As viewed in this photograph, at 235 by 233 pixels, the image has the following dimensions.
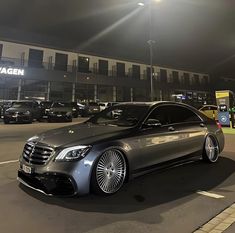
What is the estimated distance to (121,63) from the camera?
150 ft

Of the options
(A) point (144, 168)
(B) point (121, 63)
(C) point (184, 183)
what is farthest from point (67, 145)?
(B) point (121, 63)

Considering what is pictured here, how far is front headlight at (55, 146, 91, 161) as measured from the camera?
4625 mm

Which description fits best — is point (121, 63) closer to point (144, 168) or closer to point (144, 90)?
point (144, 90)

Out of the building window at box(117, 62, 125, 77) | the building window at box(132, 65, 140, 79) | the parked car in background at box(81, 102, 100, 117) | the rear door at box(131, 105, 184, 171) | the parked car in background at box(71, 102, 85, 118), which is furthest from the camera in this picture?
the building window at box(132, 65, 140, 79)

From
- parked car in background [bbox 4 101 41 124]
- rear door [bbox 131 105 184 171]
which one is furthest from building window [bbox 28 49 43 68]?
rear door [bbox 131 105 184 171]

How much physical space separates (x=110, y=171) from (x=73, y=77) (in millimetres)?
35421

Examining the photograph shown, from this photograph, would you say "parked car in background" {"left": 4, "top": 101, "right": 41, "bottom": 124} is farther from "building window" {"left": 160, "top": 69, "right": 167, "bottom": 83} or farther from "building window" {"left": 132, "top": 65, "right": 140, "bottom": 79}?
"building window" {"left": 160, "top": 69, "right": 167, "bottom": 83}

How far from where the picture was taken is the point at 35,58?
36.8 m

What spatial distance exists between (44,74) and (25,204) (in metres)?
33.5

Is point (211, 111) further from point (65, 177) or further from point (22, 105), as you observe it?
point (65, 177)

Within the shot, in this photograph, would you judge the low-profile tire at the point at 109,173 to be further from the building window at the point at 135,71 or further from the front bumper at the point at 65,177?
the building window at the point at 135,71

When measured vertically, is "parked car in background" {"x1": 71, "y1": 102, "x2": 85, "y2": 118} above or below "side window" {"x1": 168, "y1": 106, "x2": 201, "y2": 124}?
above

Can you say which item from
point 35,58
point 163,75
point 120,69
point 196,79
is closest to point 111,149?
point 35,58

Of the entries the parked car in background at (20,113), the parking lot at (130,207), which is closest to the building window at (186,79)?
the parked car in background at (20,113)
